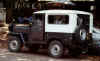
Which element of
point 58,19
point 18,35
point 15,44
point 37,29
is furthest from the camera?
point 15,44

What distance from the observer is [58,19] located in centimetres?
1280

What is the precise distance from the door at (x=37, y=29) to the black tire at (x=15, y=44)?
99 centimetres

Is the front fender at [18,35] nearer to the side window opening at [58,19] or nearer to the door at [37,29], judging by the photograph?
the door at [37,29]

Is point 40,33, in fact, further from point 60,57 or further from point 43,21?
point 60,57

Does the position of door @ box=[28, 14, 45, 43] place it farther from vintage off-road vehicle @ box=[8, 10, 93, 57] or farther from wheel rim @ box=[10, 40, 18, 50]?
wheel rim @ box=[10, 40, 18, 50]

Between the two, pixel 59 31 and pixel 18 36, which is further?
pixel 18 36

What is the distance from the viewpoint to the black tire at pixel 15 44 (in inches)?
556

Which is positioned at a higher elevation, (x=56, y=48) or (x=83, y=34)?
(x=83, y=34)

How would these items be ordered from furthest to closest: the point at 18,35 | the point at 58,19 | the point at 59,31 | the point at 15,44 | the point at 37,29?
the point at 15,44, the point at 18,35, the point at 37,29, the point at 58,19, the point at 59,31

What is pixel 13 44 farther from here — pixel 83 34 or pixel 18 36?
pixel 83 34

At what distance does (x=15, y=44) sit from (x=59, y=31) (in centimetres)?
284

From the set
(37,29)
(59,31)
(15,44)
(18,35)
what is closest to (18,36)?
(18,35)

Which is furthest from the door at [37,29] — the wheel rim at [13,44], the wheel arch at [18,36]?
the wheel rim at [13,44]

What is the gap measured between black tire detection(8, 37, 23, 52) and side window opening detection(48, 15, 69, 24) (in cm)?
218
